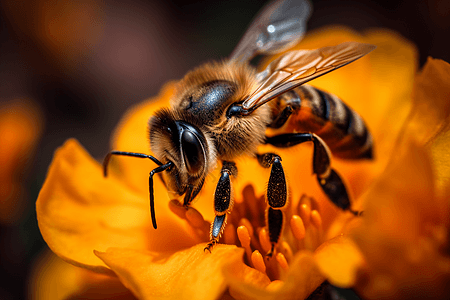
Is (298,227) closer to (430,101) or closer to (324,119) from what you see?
(324,119)

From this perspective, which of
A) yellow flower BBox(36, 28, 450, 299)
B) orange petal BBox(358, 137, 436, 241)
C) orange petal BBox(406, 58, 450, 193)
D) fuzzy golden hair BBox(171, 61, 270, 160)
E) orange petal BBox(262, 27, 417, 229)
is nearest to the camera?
orange petal BBox(358, 137, 436, 241)

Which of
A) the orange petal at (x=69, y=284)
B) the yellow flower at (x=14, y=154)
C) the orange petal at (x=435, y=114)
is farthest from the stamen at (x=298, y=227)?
the yellow flower at (x=14, y=154)

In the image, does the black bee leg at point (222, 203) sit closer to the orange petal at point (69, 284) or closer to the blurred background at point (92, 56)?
the orange petal at point (69, 284)

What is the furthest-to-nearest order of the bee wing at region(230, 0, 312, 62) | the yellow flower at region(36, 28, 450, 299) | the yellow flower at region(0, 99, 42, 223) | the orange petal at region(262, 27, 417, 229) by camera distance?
the yellow flower at region(0, 99, 42, 223), the bee wing at region(230, 0, 312, 62), the orange petal at region(262, 27, 417, 229), the yellow flower at region(36, 28, 450, 299)

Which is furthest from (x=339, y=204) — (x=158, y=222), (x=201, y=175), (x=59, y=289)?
(x=59, y=289)

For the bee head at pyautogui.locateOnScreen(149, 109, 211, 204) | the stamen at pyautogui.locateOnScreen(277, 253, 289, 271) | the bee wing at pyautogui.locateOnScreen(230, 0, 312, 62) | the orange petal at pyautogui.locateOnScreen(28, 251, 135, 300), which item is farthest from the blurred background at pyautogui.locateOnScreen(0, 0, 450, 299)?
the stamen at pyautogui.locateOnScreen(277, 253, 289, 271)

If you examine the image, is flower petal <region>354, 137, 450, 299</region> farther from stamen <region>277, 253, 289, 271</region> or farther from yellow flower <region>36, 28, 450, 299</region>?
stamen <region>277, 253, 289, 271</region>

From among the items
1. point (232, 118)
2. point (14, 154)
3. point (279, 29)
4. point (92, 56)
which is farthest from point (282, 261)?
point (92, 56)
